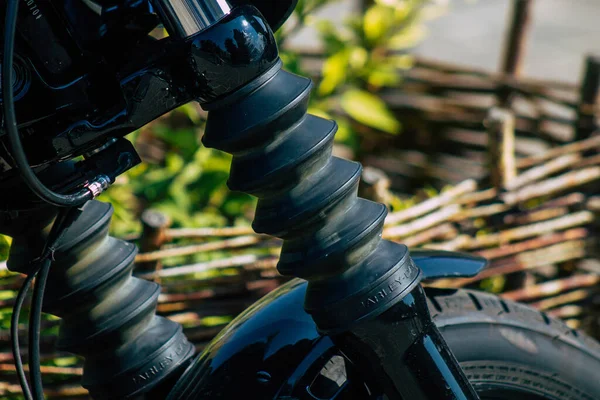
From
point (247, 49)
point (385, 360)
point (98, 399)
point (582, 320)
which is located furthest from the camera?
point (582, 320)

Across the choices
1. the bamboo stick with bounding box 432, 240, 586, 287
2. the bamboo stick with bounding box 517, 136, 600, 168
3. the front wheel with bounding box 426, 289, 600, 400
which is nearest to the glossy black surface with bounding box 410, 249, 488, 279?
the front wheel with bounding box 426, 289, 600, 400

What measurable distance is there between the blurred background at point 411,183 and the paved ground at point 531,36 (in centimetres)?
132

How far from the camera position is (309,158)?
0.87 m

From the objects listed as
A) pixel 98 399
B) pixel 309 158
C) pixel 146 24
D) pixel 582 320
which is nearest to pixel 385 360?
pixel 309 158

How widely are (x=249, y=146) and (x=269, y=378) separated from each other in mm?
366

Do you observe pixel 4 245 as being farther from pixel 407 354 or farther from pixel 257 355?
pixel 407 354

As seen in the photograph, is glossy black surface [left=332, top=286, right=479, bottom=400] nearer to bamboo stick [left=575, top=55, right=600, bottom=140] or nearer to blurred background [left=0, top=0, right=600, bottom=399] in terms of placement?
blurred background [left=0, top=0, right=600, bottom=399]

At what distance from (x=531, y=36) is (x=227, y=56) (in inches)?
180

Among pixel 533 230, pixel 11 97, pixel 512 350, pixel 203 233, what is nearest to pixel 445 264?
pixel 512 350

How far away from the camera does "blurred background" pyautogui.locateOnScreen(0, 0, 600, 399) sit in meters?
1.96

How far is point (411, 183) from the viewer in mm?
3297

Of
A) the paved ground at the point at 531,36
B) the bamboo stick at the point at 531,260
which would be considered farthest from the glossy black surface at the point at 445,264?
the paved ground at the point at 531,36

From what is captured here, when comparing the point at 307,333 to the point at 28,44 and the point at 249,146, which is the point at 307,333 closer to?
the point at 249,146

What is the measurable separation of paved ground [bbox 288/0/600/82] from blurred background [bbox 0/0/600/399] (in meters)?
1.32
